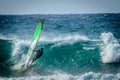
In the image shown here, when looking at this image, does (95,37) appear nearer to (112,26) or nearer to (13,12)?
(112,26)

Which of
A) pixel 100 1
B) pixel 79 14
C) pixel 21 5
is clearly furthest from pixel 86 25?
pixel 21 5

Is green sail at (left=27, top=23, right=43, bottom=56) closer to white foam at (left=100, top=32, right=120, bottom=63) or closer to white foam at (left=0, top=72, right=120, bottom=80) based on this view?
white foam at (left=0, top=72, right=120, bottom=80)

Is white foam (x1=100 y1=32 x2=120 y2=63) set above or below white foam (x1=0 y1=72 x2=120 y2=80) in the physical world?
above

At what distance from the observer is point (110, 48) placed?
399 centimetres

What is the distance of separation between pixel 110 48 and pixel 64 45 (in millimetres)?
727

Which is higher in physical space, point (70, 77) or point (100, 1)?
point (100, 1)

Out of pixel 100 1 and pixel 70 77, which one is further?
pixel 100 1

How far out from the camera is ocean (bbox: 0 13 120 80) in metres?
3.95

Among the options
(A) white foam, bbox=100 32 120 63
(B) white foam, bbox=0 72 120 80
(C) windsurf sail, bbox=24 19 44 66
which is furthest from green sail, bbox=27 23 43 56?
(A) white foam, bbox=100 32 120 63

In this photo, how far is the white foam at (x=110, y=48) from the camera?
13.0 feet

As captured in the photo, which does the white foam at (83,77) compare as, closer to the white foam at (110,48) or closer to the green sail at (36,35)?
the white foam at (110,48)

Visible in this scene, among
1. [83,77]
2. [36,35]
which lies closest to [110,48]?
[83,77]

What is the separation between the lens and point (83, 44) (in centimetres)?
409

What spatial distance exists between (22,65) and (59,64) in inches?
23.0
